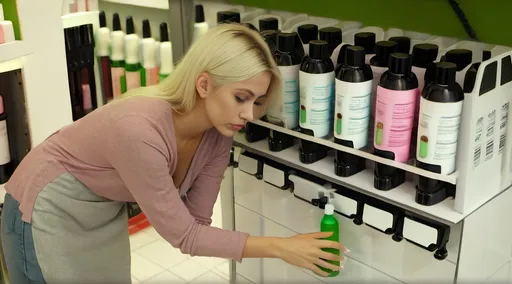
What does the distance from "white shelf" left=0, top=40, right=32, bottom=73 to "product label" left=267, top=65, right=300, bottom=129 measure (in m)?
0.79

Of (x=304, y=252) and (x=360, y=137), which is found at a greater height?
(x=360, y=137)

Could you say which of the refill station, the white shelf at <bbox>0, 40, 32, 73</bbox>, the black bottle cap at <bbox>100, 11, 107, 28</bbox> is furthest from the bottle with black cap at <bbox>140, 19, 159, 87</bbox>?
the white shelf at <bbox>0, 40, 32, 73</bbox>

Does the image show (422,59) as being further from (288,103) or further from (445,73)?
(288,103)

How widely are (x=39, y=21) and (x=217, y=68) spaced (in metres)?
0.83

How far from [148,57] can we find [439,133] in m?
1.46

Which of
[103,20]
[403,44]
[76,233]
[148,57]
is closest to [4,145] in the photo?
[76,233]

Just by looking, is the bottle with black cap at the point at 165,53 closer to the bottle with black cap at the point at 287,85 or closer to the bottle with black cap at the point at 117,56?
the bottle with black cap at the point at 117,56

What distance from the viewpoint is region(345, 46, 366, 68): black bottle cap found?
122 cm

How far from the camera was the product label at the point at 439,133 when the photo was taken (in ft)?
3.67

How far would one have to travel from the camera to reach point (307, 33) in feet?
4.76

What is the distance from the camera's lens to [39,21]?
1.74m

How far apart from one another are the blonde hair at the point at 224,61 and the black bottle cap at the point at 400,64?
25cm

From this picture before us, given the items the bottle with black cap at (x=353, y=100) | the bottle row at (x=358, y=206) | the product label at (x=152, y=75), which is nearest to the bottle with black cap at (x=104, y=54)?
the product label at (x=152, y=75)

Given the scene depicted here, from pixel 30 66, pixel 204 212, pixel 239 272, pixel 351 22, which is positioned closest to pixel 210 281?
pixel 239 272
